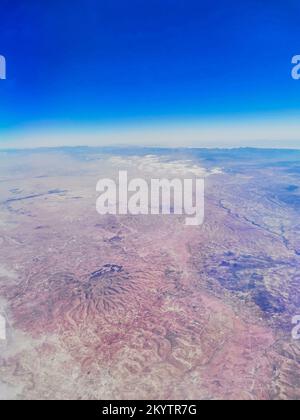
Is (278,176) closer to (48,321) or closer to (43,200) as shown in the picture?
(43,200)

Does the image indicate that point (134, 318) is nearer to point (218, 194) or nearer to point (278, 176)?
point (218, 194)

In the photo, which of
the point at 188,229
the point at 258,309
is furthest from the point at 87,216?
the point at 258,309

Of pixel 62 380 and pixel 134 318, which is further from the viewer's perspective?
pixel 134 318

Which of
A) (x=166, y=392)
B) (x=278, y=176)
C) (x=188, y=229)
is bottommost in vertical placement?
(x=166, y=392)

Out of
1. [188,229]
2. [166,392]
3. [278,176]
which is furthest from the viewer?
[278,176]

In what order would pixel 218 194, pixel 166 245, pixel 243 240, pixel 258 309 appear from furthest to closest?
pixel 218 194 < pixel 243 240 < pixel 166 245 < pixel 258 309
